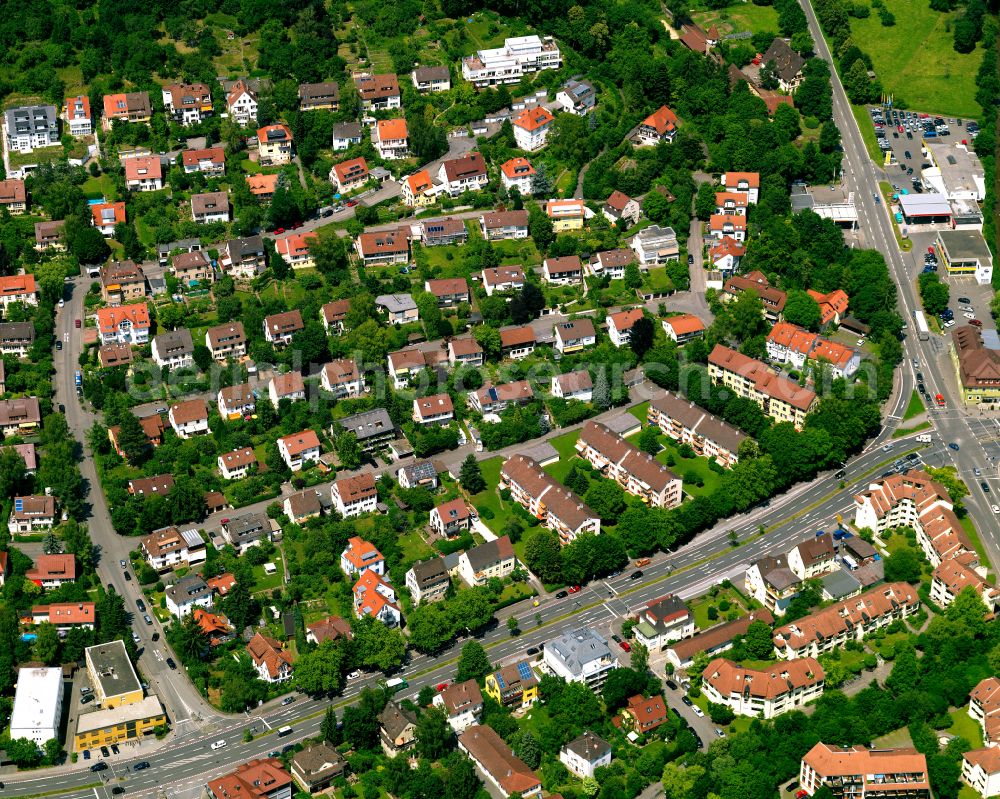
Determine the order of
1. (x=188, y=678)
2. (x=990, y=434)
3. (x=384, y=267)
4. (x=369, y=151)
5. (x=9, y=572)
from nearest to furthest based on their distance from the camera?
(x=188, y=678) → (x=9, y=572) → (x=990, y=434) → (x=384, y=267) → (x=369, y=151)

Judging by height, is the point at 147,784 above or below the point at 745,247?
below

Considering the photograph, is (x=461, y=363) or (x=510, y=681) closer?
(x=510, y=681)

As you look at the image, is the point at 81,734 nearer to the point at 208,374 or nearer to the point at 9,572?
the point at 9,572

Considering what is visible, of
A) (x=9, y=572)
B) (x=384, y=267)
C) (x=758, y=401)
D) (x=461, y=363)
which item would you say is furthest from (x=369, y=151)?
(x=9, y=572)

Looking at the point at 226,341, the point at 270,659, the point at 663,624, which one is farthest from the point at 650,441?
the point at 226,341

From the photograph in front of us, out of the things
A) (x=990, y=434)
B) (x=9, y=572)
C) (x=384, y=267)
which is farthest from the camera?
(x=384, y=267)
